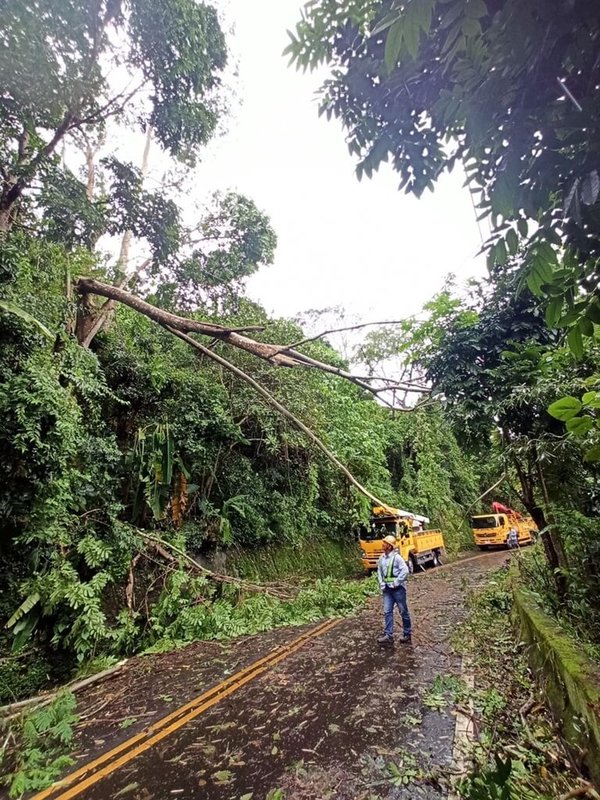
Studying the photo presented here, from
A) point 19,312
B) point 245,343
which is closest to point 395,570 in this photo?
point 245,343

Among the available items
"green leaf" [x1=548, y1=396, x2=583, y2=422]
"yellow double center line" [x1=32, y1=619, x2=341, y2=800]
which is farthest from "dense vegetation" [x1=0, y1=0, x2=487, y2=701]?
"green leaf" [x1=548, y1=396, x2=583, y2=422]

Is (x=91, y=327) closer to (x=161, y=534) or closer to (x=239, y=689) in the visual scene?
(x=161, y=534)

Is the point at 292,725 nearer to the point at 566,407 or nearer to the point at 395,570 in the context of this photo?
the point at 395,570

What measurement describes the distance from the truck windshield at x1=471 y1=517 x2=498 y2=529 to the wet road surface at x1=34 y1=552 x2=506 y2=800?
1637cm

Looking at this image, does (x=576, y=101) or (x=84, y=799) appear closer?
(x=576, y=101)

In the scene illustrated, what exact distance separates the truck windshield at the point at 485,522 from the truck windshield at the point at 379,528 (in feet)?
31.5

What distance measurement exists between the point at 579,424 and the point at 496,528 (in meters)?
22.0

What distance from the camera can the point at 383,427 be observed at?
18641 millimetres

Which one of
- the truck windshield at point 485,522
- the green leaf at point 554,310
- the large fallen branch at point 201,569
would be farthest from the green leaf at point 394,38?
the truck windshield at point 485,522

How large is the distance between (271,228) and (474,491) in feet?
68.2

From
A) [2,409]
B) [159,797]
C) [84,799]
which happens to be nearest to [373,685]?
[159,797]

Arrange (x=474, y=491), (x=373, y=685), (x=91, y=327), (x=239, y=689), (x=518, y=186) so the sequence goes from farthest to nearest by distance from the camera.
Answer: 1. (x=474, y=491)
2. (x=91, y=327)
3. (x=239, y=689)
4. (x=373, y=685)
5. (x=518, y=186)

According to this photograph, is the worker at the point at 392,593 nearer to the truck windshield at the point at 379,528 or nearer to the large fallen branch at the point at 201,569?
the large fallen branch at the point at 201,569

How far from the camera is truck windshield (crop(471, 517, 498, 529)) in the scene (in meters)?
20.9
